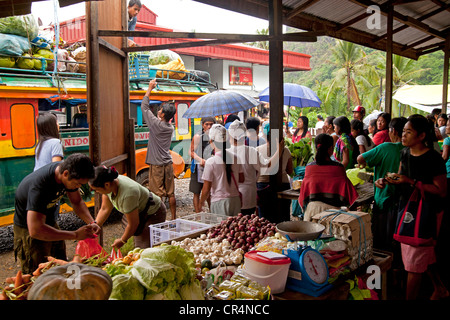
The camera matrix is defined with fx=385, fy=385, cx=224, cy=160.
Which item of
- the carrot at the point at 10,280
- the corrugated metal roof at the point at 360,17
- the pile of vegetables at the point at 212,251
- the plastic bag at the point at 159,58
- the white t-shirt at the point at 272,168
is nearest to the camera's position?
the carrot at the point at 10,280

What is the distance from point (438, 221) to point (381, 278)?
1.00 meters

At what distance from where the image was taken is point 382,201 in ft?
14.3

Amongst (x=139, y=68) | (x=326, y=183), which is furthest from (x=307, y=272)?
(x=139, y=68)

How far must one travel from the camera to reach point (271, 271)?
245 centimetres

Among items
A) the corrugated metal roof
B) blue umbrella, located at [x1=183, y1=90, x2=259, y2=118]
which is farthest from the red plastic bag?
blue umbrella, located at [x1=183, y1=90, x2=259, y2=118]

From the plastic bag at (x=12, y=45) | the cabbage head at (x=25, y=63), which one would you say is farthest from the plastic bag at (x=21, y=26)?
the cabbage head at (x=25, y=63)

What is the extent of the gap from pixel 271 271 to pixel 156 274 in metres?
0.78

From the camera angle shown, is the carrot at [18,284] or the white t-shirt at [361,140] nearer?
the carrot at [18,284]

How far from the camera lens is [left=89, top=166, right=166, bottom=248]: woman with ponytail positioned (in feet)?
11.5

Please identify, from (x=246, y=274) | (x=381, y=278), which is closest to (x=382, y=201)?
(x=381, y=278)

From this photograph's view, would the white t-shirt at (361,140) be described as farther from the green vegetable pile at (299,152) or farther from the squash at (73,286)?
the squash at (73,286)

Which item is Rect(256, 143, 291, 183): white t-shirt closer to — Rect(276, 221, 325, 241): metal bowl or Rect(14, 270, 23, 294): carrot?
Rect(276, 221, 325, 241): metal bowl

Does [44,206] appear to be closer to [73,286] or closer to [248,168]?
[73,286]

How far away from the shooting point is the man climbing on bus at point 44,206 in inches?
123
